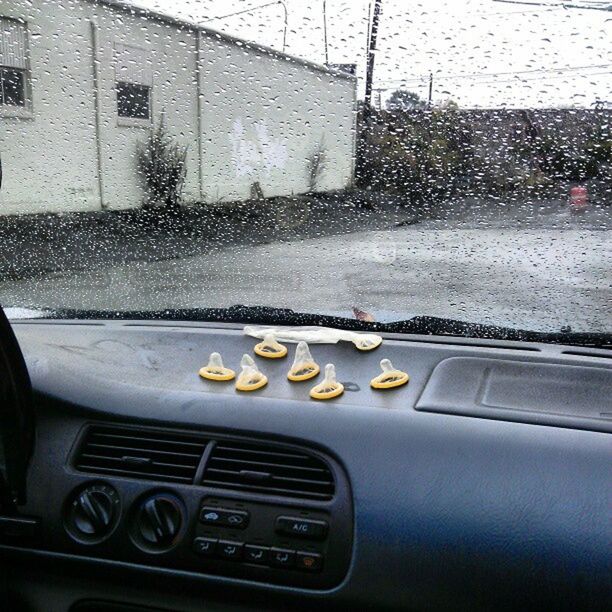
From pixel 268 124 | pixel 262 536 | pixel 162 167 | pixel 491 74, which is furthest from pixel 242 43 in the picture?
pixel 262 536

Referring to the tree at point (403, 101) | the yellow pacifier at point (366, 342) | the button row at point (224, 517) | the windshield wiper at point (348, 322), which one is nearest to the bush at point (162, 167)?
the windshield wiper at point (348, 322)

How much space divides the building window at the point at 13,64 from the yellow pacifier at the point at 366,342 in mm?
1818

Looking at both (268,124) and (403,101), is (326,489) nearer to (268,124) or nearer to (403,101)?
(403,101)

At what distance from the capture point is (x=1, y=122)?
3316 mm

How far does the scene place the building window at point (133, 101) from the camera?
306cm

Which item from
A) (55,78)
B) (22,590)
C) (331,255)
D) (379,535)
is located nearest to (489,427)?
(379,535)

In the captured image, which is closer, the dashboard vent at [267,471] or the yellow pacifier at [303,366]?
the dashboard vent at [267,471]

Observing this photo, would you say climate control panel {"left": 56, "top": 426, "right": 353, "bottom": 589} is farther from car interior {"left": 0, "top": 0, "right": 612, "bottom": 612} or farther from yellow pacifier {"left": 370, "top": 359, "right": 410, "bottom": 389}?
yellow pacifier {"left": 370, "top": 359, "right": 410, "bottom": 389}

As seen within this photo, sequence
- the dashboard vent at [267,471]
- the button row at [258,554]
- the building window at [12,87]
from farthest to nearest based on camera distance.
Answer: the building window at [12,87] → the dashboard vent at [267,471] → the button row at [258,554]

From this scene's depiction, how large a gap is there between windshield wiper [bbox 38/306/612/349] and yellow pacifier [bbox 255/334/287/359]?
22cm

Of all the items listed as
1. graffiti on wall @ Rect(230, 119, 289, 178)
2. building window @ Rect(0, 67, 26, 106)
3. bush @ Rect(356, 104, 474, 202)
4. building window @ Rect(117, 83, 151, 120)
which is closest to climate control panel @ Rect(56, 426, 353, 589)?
bush @ Rect(356, 104, 474, 202)

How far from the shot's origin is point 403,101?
106 inches

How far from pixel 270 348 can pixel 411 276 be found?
24.3 inches

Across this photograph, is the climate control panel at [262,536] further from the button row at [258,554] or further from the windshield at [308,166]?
the windshield at [308,166]
